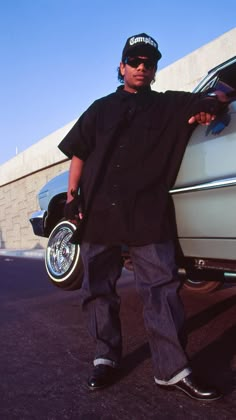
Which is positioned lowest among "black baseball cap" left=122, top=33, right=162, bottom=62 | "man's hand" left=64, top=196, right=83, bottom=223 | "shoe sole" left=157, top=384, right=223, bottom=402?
"shoe sole" left=157, top=384, right=223, bottom=402

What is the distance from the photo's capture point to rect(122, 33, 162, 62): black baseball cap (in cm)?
223

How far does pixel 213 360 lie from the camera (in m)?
2.35

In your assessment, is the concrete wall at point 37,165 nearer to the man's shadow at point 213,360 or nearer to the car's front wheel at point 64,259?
the car's front wheel at point 64,259

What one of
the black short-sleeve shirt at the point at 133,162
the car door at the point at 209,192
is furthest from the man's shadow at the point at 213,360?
the black short-sleeve shirt at the point at 133,162

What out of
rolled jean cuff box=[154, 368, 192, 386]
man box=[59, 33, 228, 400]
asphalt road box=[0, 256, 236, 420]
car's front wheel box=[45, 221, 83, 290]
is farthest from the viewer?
car's front wheel box=[45, 221, 83, 290]

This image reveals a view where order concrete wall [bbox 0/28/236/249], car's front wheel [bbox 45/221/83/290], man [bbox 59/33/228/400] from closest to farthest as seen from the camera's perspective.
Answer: man [bbox 59/33/228/400] < car's front wheel [bbox 45/221/83/290] < concrete wall [bbox 0/28/236/249]

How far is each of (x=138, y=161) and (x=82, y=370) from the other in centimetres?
111

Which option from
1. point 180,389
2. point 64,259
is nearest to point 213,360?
point 180,389

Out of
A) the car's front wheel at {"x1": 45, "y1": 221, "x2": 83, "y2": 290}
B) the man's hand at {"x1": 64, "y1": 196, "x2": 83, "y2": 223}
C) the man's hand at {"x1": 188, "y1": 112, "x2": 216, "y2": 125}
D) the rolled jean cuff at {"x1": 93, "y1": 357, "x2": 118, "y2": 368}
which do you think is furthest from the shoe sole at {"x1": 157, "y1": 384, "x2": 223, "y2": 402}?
the car's front wheel at {"x1": 45, "y1": 221, "x2": 83, "y2": 290}

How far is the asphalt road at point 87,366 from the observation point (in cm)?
178

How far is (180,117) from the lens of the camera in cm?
217

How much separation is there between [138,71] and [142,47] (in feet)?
0.38

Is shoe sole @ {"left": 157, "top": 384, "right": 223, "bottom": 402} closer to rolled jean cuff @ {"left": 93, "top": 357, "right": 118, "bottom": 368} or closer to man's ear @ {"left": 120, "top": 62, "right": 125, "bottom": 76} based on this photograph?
rolled jean cuff @ {"left": 93, "top": 357, "right": 118, "bottom": 368}

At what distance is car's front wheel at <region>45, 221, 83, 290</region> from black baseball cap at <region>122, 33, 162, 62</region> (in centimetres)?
185
